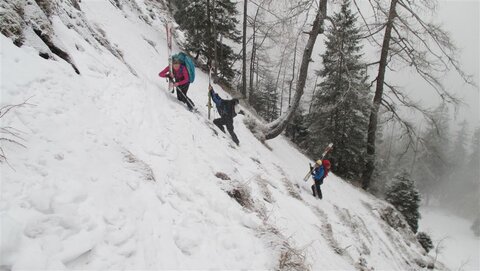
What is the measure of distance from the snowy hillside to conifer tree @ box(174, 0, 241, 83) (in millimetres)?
14192

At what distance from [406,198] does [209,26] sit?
20312mm

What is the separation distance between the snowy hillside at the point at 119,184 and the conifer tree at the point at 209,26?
14192mm

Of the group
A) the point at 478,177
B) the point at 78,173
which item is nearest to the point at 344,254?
the point at 78,173

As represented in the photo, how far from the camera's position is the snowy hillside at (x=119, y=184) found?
3141mm

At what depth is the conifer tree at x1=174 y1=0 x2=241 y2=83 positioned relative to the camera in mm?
23016

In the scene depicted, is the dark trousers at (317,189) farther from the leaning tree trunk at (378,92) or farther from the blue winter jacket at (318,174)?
the leaning tree trunk at (378,92)

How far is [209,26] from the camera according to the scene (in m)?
23.0

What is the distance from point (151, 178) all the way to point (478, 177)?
8374 centimetres

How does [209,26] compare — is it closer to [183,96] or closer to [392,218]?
[183,96]

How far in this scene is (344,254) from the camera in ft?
27.2

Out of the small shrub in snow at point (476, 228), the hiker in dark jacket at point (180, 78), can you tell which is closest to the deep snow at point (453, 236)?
the small shrub in snow at point (476, 228)

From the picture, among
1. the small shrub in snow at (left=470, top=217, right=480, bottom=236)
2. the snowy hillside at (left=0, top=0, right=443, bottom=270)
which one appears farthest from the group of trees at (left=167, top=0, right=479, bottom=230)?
the small shrub in snow at (left=470, top=217, right=480, bottom=236)

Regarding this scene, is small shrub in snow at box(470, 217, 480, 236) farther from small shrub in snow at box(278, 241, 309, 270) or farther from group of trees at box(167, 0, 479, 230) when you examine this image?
small shrub in snow at box(278, 241, 309, 270)

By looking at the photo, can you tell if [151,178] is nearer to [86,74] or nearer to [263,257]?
[263,257]
